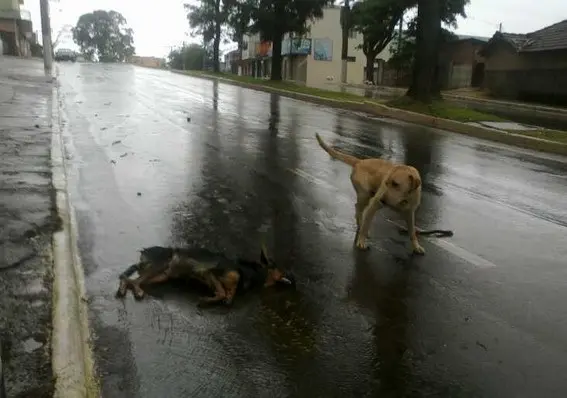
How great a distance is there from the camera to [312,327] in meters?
3.95

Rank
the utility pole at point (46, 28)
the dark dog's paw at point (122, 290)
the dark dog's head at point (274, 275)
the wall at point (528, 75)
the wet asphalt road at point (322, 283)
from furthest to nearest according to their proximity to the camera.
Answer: the wall at point (528, 75) → the utility pole at point (46, 28) → the dark dog's head at point (274, 275) → the dark dog's paw at point (122, 290) → the wet asphalt road at point (322, 283)

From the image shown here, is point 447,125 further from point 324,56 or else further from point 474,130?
point 324,56

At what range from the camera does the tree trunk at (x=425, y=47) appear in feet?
68.5

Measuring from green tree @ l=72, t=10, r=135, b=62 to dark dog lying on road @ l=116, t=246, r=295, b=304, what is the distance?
119513mm

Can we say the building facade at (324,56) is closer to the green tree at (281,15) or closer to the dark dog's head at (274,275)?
the green tree at (281,15)

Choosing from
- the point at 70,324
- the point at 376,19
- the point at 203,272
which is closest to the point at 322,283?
the point at 203,272

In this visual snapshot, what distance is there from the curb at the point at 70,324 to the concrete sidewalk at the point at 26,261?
5cm

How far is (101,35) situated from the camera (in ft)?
391

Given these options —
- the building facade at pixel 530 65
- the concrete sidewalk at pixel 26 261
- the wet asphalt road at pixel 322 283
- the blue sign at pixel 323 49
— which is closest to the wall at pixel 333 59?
the blue sign at pixel 323 49

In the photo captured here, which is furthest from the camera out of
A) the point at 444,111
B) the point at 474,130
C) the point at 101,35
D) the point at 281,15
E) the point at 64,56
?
the point at 101,35

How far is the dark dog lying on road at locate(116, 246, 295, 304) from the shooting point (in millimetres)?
4398

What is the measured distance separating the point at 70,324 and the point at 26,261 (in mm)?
1256

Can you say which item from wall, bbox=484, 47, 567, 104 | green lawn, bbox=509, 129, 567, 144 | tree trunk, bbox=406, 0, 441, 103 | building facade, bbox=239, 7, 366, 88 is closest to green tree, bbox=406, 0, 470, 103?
tree trunk, bbox=406, 0, 441, 103

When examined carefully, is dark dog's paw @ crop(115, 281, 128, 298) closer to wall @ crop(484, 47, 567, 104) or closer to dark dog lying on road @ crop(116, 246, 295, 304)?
dark dog lying on road @ crop(116, 246, 295, 304)
